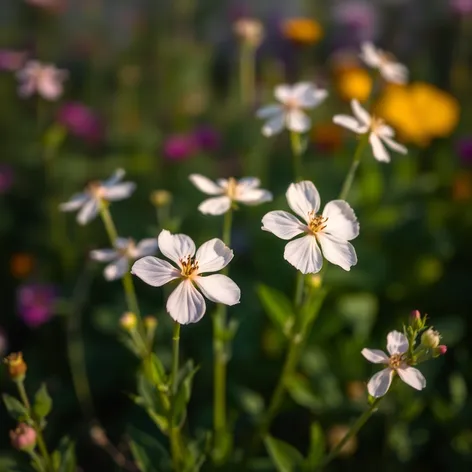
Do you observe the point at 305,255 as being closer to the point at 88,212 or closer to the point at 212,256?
the point at 212,256

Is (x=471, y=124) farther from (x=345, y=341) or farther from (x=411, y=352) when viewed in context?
(x=411, y=352)

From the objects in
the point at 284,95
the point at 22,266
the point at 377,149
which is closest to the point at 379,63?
the point at 284,95

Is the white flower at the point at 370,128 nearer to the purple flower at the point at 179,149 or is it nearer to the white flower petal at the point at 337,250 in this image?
the white flower petal at the point at 337,250

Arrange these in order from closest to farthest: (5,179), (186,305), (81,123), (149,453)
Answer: (186,305), (149,453), (5,179), (81,123)

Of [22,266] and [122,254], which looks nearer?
[122,254]

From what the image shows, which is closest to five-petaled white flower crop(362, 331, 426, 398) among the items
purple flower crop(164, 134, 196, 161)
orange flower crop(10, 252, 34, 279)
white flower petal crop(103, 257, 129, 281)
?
white flower petal crop(103, 257, 129, 281)

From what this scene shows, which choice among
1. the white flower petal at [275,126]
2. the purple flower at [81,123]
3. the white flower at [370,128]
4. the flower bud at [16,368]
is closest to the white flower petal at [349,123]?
the white flower at [370,128]
